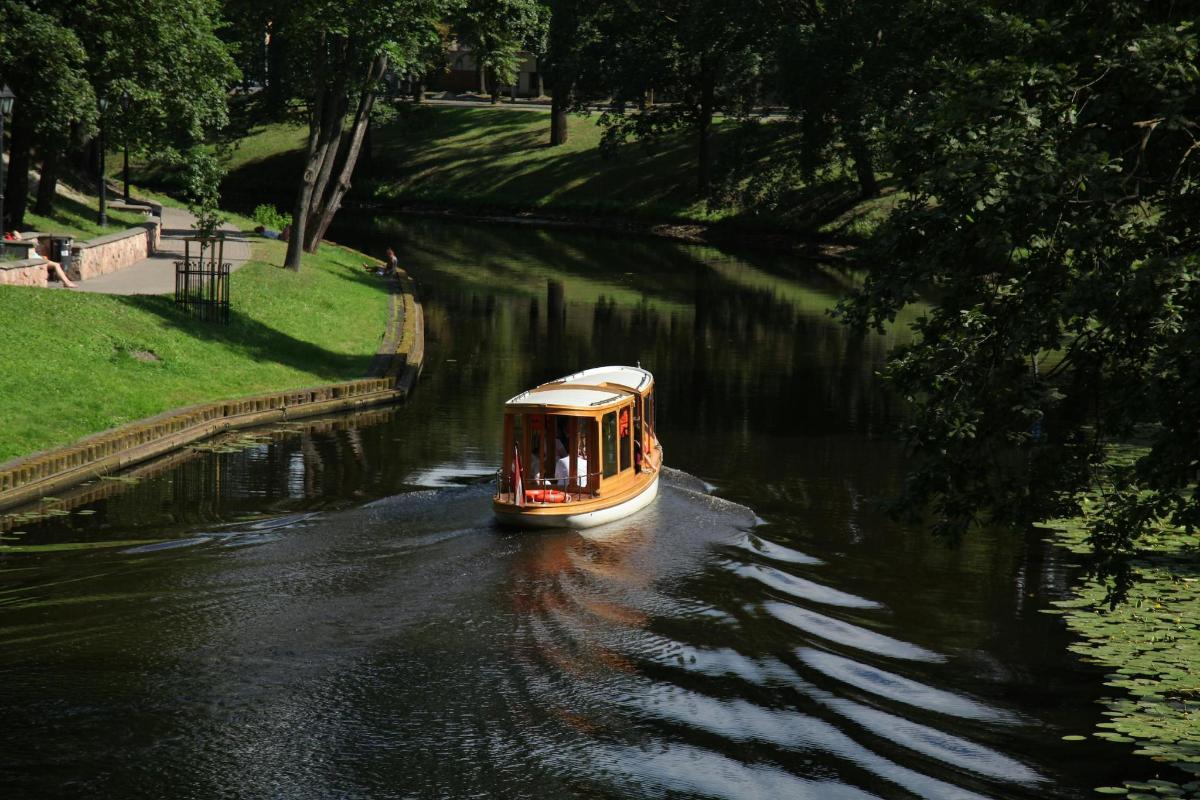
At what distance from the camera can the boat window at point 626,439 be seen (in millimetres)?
25453

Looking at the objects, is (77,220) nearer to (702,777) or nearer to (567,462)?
(567,462)

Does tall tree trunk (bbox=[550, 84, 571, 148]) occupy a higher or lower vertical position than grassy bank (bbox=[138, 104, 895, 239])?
higher

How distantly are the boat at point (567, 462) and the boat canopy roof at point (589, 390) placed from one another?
2 centimetres

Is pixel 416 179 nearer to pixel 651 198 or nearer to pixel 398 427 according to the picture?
pixel 651 198

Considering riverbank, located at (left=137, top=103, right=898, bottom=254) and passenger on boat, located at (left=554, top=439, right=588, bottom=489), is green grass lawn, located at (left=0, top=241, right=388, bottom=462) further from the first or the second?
riverbank, located at (left=137, top=103, right=898, bottom=254)

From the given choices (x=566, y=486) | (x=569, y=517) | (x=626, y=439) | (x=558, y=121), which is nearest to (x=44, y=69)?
(x=626, y=439)

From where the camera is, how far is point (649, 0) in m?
85.4

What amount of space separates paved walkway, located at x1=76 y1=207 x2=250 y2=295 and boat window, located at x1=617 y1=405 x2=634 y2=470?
18139mm

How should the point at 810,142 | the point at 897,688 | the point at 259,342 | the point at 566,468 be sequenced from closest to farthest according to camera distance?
the point at 897,688 → the point at 566,468 → the point at 259,342 → the point at 810,142

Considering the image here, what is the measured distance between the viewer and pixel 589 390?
2561 cm

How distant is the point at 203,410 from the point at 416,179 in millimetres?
68528

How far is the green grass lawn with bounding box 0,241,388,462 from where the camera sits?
90.5 feet

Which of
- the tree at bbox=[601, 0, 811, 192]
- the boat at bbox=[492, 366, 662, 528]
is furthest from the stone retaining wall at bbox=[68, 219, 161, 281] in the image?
the tree at bbox=[601, 0, 811, 192]

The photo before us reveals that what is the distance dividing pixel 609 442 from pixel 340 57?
1081 inches
